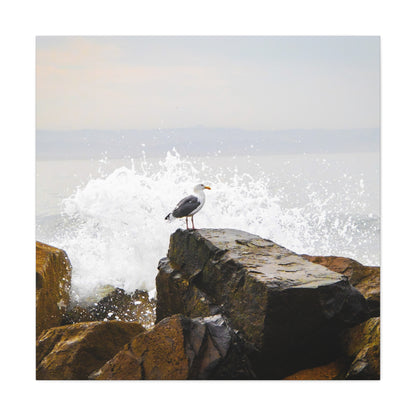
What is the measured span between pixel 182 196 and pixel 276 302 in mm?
1812

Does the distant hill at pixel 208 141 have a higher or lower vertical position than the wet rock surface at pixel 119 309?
higher

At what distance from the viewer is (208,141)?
4.17 metres

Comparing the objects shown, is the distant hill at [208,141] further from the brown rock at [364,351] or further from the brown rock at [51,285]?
the brown rock at [364,351]

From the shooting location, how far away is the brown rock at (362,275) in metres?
3.93

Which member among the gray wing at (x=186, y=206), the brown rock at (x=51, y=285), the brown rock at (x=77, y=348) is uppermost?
the gray wing at (x=186, y=206)

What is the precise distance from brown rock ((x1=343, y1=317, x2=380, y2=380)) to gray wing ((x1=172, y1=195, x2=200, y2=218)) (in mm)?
1569

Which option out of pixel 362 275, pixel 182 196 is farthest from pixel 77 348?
pixel 362 275

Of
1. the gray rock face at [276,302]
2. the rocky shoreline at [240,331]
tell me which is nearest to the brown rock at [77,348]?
the rocky shoreline at [240,331]

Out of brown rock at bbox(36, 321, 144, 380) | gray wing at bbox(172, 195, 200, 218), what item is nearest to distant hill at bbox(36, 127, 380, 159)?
gray wing at bbox(172, 195, 200, 218)

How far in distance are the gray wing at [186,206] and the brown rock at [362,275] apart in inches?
51.0

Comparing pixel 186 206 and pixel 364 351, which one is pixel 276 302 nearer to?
pixel 364 351

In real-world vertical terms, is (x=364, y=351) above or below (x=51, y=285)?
below

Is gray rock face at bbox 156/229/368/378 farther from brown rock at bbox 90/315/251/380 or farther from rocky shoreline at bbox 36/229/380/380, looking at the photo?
brown rock at bbox 90/315/251/380
